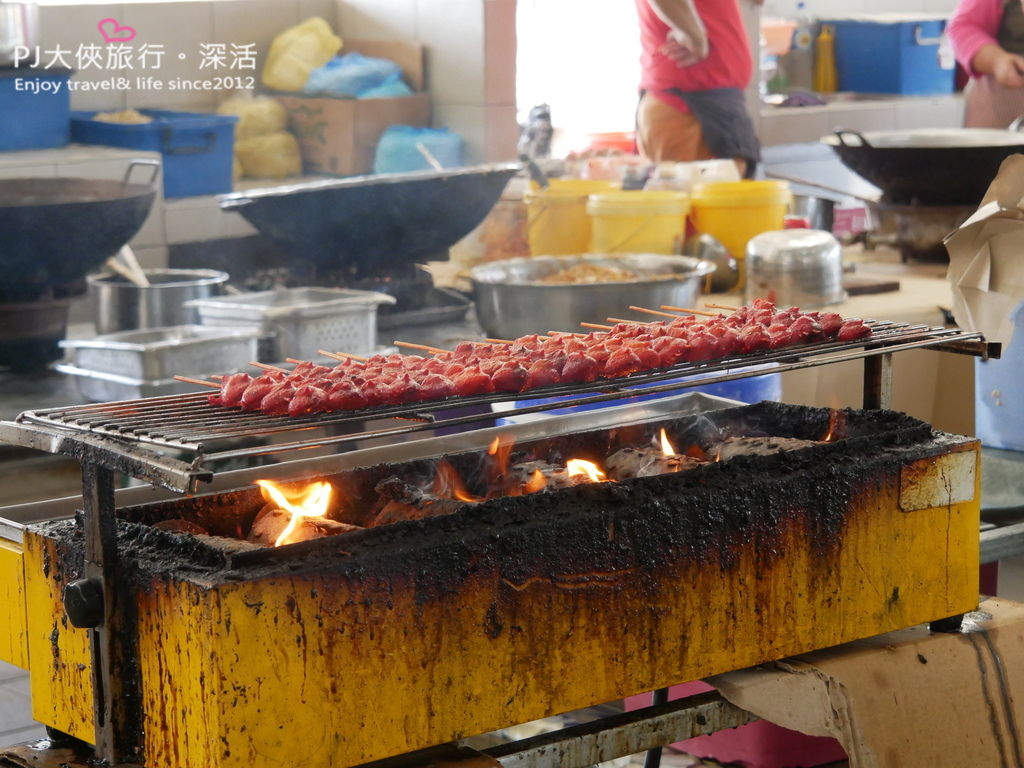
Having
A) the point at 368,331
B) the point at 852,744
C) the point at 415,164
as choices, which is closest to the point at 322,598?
the point at 852,744

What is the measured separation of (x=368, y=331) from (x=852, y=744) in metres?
2.35

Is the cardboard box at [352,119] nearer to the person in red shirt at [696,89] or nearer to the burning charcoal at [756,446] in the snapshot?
the person in red shirt at [696,89]

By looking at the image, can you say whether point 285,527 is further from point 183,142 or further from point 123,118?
point 123,118

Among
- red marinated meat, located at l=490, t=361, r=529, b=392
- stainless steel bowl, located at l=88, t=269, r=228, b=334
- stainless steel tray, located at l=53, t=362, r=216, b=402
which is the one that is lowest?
stainless steel tray, located at l=53, t=362, r=216, b=402

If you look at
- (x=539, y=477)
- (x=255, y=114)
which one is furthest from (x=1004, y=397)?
(x=255, y=114)

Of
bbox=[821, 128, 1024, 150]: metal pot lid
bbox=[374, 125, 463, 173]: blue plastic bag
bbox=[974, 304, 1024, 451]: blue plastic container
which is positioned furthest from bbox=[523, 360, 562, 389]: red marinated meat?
bbox=[374, 125, 463, 173]: blue plastic bag

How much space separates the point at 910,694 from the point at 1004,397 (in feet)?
4.47

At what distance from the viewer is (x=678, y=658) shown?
2.39 metres

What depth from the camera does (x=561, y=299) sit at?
3.87 meters

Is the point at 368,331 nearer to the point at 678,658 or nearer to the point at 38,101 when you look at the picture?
the point at 678,658

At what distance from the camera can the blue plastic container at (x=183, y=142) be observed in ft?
21.2

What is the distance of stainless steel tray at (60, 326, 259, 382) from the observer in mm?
4062

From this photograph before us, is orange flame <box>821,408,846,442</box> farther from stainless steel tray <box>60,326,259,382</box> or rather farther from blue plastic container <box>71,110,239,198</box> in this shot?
blue plastic container <box>71,110,239,198</box>

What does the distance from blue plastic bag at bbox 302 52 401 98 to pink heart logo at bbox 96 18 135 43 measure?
98 centimetres
